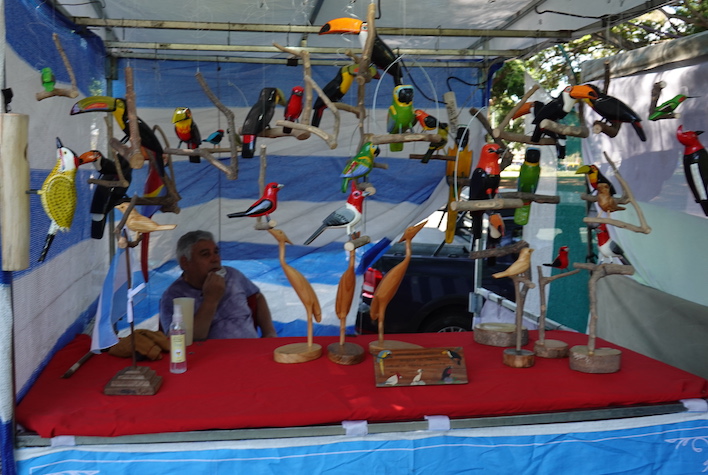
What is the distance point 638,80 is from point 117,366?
227cm

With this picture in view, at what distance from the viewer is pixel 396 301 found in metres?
4.07

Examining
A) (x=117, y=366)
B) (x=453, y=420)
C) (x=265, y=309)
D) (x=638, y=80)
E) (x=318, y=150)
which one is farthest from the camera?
(x=318, y=150)

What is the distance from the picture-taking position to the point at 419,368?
175 cm

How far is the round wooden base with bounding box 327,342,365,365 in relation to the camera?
6.22 feet

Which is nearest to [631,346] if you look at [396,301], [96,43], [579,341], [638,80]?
[579,341]

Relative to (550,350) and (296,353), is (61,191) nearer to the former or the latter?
(296,353)

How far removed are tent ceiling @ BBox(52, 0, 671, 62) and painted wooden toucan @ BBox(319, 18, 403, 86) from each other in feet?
1.67

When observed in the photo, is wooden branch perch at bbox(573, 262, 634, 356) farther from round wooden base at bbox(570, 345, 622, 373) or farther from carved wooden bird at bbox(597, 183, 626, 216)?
carved wooden bird at bbox(597, 183, 626, 216)

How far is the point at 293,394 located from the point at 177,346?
41cm

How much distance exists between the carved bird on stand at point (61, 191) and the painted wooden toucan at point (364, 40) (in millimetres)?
771

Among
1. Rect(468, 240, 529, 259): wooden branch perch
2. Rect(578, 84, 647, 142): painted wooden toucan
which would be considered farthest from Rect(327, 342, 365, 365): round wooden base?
Rect(578, 84, 647, 142): painted wooden toucan

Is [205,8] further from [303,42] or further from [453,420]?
[453,420]

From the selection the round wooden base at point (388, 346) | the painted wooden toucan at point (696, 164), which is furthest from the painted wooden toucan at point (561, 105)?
the round wooden base at point (388, 346)

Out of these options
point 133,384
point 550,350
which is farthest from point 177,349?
point 550,350
